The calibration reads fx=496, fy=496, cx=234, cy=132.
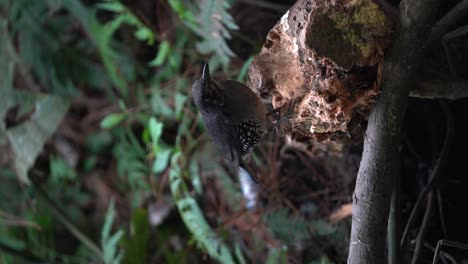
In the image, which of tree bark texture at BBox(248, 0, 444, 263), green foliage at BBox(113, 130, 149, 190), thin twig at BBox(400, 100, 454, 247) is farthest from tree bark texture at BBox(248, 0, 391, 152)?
green foliage at BBox(113, 130, 149, 190)

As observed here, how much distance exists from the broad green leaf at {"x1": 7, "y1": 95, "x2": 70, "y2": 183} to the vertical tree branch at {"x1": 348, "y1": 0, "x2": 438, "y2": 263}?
197 cm

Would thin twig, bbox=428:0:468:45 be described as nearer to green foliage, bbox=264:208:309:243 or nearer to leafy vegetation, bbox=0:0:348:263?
leafy vegetation, bbox=0:0:348:263

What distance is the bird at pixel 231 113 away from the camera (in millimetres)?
1623

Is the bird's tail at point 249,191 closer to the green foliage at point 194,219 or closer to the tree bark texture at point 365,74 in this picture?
the green foliage at point 194,219

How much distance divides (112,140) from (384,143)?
2.24 meters

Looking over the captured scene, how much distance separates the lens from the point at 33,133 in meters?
2.72

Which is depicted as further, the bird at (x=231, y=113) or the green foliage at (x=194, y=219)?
the green foliage at (x=194, y=219)

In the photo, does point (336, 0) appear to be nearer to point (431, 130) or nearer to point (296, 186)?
point (431, 130)

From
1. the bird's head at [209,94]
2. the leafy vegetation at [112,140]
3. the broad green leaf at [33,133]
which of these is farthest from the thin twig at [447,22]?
the broad green leaf at [33,133]

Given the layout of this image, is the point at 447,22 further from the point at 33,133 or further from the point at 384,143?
the point at 33,133

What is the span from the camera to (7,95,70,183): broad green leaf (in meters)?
2.70

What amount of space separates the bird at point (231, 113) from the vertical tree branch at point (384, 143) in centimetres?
47

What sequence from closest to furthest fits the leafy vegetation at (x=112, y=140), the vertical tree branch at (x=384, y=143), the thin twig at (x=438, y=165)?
1. the vertical tree branch at (x=384, y=143)
2. the thin twig at (x=438, y=165)
3. the leafy vegetation at (x=112, y=140)

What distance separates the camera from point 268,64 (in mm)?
1495
